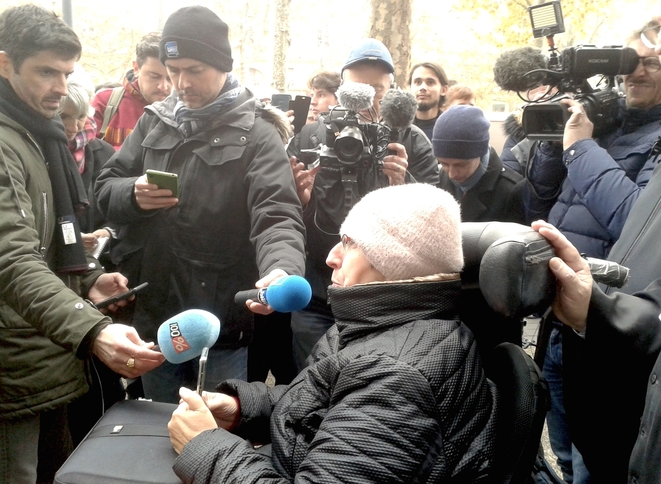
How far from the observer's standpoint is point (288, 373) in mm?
3826

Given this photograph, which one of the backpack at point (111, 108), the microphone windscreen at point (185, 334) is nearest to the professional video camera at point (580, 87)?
the microphone windscreen at point (185, 334)

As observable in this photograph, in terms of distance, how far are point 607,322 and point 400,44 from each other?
19.6 ft

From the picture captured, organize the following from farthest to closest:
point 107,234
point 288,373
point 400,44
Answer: point 400,44 → point 288,373 → point 107,234

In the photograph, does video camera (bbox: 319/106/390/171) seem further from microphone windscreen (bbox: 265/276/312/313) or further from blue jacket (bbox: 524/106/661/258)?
microphone windscreen (bbox: 265/276/312/313)

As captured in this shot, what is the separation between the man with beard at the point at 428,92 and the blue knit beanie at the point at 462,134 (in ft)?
4.86

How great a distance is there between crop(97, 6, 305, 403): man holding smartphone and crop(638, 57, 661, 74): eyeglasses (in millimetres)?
1572

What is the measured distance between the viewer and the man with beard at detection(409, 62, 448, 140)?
4.80m

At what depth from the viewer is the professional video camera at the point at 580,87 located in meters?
2.73

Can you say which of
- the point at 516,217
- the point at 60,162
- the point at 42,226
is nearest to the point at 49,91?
the point at 60,162

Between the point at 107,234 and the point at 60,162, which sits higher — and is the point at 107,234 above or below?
below

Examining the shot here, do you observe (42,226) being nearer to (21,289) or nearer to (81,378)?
(21,289)

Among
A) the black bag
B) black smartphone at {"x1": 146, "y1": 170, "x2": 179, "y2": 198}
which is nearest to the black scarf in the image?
black smartphone at {"x1": 146, "y1": 170, "x2": 179, "y2": 198}

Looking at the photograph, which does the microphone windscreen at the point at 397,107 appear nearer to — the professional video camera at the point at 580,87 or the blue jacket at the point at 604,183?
the professional video camera at the point at 580,87

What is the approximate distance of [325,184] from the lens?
10.7 ft
